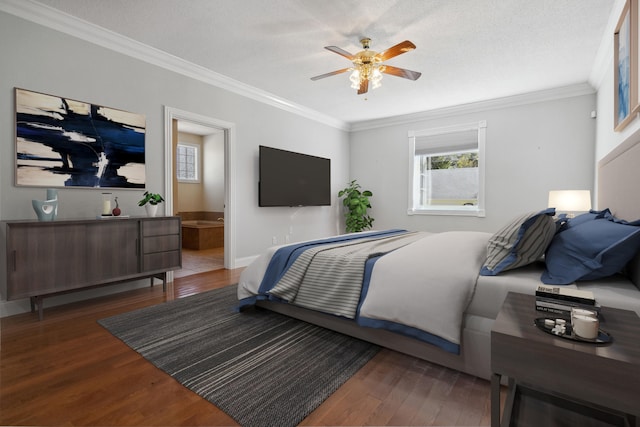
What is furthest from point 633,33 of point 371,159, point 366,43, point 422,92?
point 371,159

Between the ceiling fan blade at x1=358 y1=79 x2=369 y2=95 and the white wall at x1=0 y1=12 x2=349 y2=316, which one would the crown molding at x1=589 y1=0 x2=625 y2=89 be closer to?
the ceiling fan blade at x1=358 y1=79 x2=369 y2=95

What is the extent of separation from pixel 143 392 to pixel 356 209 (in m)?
5.01

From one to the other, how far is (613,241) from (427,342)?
1015mm

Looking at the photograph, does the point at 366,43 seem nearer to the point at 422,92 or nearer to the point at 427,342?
the point at 422,92

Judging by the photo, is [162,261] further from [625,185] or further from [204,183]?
[204,183]

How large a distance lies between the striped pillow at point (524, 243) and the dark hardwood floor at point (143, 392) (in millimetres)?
641

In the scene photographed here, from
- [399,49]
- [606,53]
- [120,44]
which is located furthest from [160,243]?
[606,53]

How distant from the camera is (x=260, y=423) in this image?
1.33 meters

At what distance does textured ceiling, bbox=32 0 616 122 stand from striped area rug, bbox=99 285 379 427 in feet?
8.60

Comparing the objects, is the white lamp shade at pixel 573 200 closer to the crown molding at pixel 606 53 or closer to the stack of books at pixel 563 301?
the crown molding at pixel 606 53

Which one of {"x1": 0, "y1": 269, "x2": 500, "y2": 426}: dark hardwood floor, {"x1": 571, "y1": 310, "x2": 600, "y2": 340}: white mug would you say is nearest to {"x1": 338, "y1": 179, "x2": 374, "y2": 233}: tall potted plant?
{"x1": 0, "y1": 269, "x2": 500, "y2": 426}: dark hardwood floor

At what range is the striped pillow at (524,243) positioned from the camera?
1.71 meters

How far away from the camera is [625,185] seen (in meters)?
1.97

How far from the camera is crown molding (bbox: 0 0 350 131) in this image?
8.64 feet
